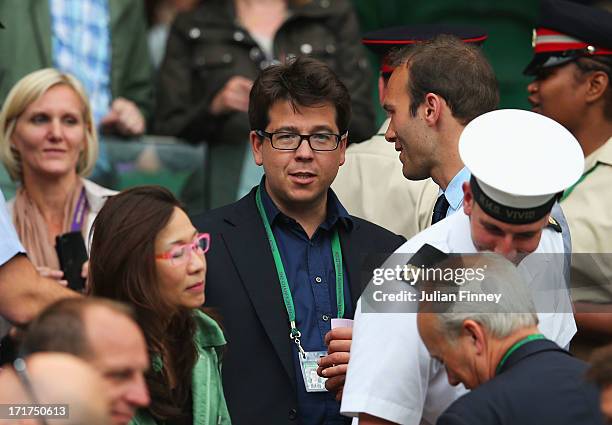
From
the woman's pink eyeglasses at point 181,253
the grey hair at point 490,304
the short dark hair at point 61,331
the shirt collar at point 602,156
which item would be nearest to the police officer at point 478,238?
the grey hair at point 490,304

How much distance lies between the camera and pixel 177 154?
7520 mm

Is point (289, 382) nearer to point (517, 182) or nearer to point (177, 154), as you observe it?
point (517, 182)

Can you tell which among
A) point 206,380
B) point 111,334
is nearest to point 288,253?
point 206,380

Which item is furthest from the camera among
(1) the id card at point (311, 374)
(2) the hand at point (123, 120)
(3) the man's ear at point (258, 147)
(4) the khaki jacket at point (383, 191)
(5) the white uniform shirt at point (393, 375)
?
(2) the hand at point (123, 120)

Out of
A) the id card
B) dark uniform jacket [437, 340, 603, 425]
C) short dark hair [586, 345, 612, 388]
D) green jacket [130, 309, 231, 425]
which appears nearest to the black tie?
the id card

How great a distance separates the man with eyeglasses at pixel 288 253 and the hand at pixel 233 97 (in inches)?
70.5

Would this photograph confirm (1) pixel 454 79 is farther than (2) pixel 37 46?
No

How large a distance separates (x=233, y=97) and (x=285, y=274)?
2257 mm

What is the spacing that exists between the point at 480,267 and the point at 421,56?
112cm

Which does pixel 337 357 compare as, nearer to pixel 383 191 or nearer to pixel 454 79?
pixel 454 79

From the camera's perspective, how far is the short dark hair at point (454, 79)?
4.78 m

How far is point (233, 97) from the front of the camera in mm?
7180

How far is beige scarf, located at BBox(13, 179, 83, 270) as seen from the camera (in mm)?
5992

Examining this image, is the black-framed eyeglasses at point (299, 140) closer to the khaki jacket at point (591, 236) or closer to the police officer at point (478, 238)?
the police officer at point (478, 238)
